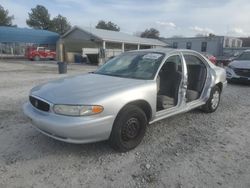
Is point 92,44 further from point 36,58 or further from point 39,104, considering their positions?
point 39,104

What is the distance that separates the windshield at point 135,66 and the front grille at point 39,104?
1471mm

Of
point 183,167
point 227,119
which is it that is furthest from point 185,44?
point 183,167

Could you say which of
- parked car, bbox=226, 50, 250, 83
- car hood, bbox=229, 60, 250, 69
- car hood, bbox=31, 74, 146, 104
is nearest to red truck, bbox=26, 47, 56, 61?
parked car, bbox=226, 50, 250, 83

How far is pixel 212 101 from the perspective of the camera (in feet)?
19.0

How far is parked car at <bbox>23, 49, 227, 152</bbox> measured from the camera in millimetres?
3199

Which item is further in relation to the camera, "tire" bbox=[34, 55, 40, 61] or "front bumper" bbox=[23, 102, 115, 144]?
"tire" bbox=[34, 55, 40, 61]

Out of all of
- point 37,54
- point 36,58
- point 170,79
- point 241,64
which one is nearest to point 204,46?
point 37,54

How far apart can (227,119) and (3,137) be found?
4.65 m

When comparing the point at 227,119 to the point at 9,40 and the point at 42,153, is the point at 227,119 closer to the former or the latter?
the point at 42,153

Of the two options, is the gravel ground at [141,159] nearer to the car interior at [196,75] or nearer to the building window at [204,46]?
the car interior at [196,75]

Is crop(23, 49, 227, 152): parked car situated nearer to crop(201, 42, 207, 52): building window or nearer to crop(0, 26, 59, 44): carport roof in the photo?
crop(0, 26, 59, 44): carport roof

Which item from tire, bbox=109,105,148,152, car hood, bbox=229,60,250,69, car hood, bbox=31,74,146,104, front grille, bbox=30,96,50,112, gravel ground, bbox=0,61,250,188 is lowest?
gravel ground, bbox=0,61,250,188

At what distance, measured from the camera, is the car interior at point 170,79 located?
462 centimetres

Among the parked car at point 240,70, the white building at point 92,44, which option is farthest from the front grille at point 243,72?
the white building at point 92,44
